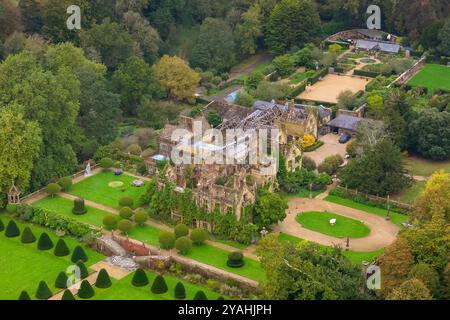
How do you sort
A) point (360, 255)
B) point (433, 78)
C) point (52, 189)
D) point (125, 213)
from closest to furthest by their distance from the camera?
point (360, 255) < point (125, 213) < point (52, 189) < point (433, 78)

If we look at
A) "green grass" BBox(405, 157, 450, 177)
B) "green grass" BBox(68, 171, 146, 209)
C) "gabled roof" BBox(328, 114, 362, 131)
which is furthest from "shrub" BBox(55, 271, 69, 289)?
"gabled roof" BBox(328, 114, 362, 131)

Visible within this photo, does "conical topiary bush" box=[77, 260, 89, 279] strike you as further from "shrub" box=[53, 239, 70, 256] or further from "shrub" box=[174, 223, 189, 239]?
"shrub" box=[174, 223, 189, 239]

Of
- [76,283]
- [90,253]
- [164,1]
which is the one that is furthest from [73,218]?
[164,1]

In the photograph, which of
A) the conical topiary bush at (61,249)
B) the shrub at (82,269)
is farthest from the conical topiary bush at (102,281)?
the conical topiary bush at (61,249)

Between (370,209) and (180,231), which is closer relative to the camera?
(180,231)

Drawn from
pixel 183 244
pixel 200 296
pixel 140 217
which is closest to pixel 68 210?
pixel 140 217

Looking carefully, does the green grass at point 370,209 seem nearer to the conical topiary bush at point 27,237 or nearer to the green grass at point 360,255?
the green grass at point 360,255

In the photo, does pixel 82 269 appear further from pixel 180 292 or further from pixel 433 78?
Answer: pixel 433 78
